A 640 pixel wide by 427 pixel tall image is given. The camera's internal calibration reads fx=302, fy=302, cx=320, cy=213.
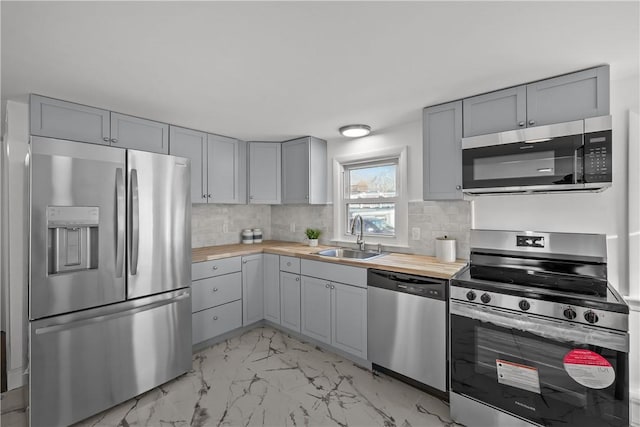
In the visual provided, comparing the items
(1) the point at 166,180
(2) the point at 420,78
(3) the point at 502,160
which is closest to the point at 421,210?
(3) the point at 502,160

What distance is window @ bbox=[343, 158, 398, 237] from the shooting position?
10.7 ft

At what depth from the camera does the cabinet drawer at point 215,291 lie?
293 cm

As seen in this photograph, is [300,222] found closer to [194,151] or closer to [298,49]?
[194,151]

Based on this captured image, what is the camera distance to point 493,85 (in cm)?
206

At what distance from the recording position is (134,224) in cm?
A: 217

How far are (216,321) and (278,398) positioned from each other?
1.14 m

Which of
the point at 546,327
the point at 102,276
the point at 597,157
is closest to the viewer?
the point at 546,327

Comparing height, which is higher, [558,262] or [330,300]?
[558,262]

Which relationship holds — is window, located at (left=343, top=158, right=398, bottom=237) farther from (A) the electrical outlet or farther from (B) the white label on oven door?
(B) the white label on oven door

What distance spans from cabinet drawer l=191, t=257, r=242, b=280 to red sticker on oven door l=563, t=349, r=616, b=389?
276cm

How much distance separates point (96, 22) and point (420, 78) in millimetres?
1768

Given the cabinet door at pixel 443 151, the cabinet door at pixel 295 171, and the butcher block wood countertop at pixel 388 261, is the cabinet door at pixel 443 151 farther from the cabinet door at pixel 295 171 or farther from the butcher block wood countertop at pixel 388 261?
the cabinet door at pixel 295 171

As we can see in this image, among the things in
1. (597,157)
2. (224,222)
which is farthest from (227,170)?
(597,157)

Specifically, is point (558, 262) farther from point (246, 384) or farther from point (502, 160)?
point (246, 384)
